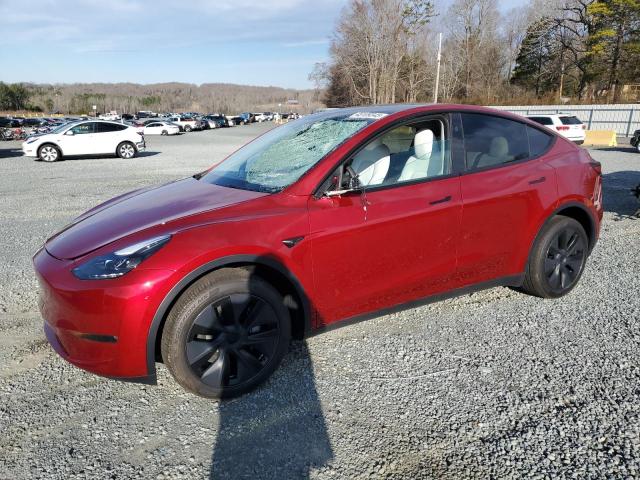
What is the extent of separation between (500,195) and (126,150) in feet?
57.5

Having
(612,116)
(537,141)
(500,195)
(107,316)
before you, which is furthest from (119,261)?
(612,116)

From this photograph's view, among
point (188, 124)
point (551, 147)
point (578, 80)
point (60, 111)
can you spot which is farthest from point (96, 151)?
point (60, 111)

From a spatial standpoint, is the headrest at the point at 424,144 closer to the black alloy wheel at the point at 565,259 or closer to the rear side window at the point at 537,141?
the rear side window at the point at 537,141

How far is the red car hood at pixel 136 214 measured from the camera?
2643mm

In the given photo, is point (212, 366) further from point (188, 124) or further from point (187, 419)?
point (188, 124)

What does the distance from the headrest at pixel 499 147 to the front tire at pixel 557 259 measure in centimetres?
74

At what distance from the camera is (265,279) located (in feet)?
8.95

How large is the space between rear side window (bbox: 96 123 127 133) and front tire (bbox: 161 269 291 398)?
692 inches

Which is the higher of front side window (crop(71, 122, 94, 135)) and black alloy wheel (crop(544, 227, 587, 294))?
front side window (crop(71, 122, 94, 135))

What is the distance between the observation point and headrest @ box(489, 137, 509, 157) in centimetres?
346

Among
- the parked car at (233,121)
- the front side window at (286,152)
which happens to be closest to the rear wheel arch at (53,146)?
the front side window at (286,152)

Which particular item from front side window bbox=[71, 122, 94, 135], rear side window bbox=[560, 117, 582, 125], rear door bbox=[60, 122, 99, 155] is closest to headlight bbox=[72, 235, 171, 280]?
rear door bbox=[60, 122, 99, 155]

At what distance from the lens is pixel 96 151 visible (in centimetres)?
1750

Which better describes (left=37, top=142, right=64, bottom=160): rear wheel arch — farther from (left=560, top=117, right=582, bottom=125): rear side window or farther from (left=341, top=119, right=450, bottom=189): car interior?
(left=560, top=117, right=582, bottom=125): rear side window
